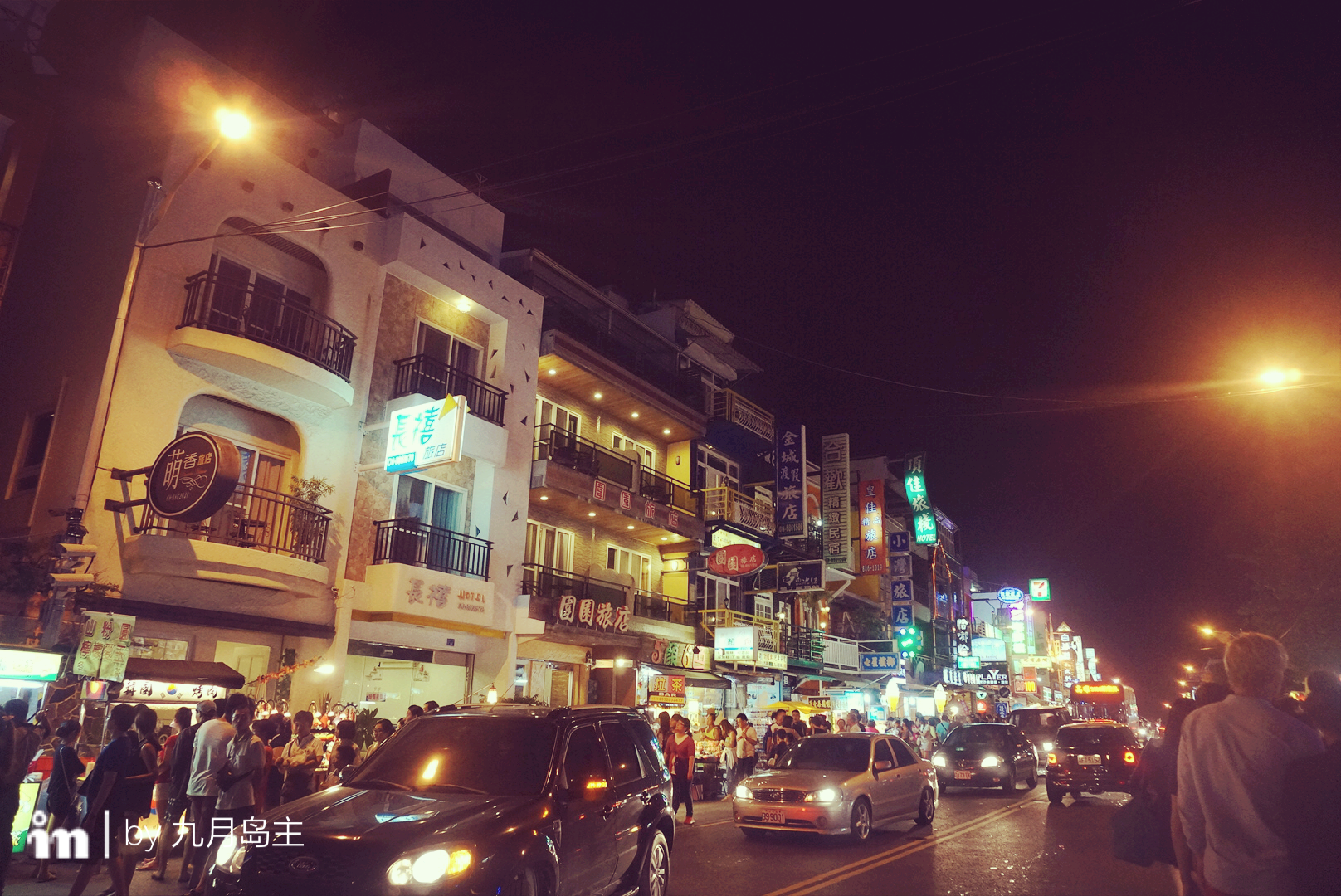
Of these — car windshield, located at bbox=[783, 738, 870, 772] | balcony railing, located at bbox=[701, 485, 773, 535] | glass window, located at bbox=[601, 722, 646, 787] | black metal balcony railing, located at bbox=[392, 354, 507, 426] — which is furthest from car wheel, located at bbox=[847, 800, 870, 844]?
balcony railing, located at bbox=[701, 485, 773, 535]

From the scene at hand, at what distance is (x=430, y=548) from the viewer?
1794 centimetres

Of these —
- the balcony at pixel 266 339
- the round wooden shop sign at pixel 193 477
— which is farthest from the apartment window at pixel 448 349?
the round wooden shop sign at pixel 193 477

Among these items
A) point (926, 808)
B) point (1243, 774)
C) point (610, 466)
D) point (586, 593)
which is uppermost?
point (610, 466)

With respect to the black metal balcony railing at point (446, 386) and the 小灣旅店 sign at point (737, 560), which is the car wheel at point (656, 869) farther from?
the 小灣旅店 sign at point (737, 560)

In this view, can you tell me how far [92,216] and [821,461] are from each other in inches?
1039

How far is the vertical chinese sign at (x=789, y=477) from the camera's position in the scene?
29.2m

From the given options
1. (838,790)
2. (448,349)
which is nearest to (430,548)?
(448,349)

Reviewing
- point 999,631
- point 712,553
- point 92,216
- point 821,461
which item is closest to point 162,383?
point 92,216

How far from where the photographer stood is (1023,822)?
1511 cm

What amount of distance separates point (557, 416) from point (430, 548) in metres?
6.74

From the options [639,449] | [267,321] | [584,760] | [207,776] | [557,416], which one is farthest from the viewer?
[639,449]

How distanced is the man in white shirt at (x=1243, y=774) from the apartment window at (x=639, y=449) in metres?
21.8

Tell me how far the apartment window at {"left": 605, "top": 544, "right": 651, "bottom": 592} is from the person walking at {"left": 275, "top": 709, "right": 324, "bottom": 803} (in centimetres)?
1400
